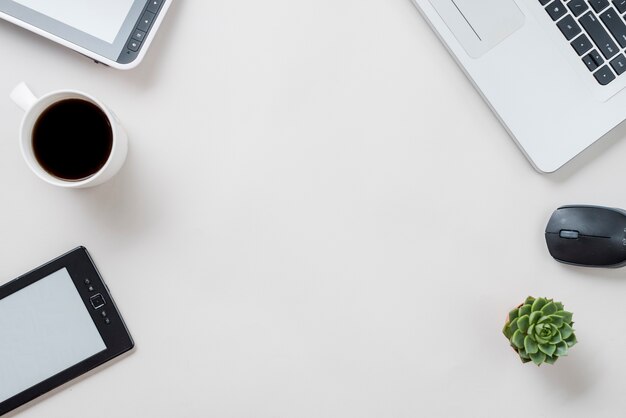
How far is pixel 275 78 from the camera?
74 centimetres

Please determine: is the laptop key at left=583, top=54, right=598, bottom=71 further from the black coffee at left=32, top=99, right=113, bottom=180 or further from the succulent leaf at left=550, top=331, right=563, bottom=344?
the black coffee at left=32, top=99, right=113, bottom=180

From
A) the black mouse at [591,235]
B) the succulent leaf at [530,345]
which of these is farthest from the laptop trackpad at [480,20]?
the succulent leaf at [530,345]

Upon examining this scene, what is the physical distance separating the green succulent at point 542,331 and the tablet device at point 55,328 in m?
0.43

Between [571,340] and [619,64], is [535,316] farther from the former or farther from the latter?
[619,64]

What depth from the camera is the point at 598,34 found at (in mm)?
703

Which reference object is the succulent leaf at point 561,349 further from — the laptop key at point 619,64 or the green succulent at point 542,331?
the laptop key at point 619,64

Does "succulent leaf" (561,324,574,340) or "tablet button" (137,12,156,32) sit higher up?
"tablet button" (137,12,156,32)

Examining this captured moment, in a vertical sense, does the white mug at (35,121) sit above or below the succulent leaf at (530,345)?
above

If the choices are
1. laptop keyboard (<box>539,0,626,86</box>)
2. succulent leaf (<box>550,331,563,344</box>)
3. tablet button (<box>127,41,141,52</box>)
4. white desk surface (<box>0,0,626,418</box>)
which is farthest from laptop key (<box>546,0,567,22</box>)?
tablet button (<box>127,41,141,52</box>)

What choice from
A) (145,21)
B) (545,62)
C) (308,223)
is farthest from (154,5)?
(545,62)

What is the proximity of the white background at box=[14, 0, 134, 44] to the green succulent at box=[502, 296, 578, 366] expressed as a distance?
53 cm

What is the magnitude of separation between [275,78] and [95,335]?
35cm

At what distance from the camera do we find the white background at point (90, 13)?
68 centimetres

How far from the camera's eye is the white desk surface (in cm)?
73
